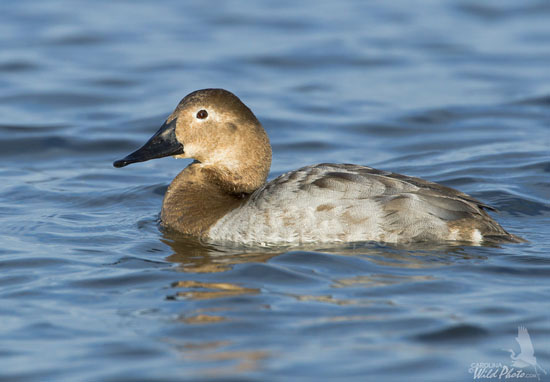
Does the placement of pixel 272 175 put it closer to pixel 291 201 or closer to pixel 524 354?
pixel 291 201

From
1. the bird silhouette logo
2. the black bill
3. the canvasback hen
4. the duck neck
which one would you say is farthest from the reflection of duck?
the black bill

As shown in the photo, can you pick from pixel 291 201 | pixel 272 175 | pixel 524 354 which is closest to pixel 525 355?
pixel 524 354

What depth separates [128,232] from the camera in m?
7.19

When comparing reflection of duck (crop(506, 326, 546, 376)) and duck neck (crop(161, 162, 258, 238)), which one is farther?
duck neck (crop(161, 162, 258, 238))

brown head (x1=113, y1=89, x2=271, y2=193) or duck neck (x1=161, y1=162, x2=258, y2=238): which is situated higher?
brown head (x1=113, y1=89, x2=271, y2=193)

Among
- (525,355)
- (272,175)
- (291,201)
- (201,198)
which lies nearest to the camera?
(525,355)

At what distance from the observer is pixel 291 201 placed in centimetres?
644

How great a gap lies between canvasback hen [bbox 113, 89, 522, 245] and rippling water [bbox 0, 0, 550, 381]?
14cm

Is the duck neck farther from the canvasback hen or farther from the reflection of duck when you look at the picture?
the reflection of duck

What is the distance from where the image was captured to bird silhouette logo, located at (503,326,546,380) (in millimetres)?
4672

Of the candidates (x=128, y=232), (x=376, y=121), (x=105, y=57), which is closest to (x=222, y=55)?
(x=105, y=57)

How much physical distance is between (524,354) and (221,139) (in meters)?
3.17

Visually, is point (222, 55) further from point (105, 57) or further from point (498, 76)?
point (498, 76)

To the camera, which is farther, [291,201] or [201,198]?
[201,198]
